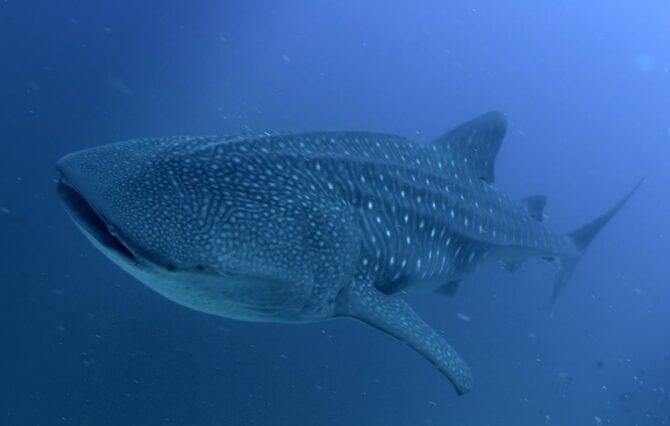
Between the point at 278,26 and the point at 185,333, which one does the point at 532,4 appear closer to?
the point at 278,26

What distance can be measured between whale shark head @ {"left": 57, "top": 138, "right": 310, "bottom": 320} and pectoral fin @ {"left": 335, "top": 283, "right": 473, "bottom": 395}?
51 cm

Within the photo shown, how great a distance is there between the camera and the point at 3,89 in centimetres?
1366

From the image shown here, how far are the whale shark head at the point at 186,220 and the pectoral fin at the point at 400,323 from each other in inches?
20.2

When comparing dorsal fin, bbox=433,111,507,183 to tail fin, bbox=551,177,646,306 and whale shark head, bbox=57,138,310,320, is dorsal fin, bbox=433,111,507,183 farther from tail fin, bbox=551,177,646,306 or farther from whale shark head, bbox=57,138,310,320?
whale shark head, bbox=57,138,310,320

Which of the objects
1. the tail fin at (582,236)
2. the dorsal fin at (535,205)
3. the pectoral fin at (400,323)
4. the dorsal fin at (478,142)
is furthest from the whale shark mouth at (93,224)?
the tail fin at (582,236)

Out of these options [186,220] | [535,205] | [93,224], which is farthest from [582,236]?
[93,224]

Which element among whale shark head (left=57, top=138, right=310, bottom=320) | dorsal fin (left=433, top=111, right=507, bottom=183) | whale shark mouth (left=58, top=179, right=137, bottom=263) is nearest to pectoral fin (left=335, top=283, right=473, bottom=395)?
whale shark head (left=57, top=138, right=310, bottom=320)

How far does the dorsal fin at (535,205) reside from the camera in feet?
22.1

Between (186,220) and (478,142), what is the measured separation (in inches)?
140

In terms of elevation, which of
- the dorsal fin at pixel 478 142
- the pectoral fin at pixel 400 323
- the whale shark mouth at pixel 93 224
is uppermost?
the dorsal fin at pixel 478 142

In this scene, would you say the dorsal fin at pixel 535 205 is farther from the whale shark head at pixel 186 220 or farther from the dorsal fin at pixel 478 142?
the whale shark head at pixel 186 220

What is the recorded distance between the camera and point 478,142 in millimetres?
5871

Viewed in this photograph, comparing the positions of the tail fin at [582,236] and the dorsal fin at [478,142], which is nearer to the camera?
the dorsal fin at [478,142]

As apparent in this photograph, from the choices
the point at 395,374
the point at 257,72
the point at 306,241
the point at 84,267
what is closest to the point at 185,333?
the point at 84,267
